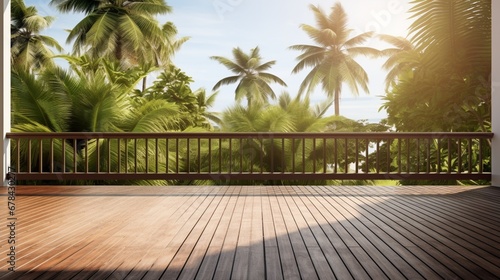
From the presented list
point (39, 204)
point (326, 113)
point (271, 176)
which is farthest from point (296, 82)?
point (39, 204)

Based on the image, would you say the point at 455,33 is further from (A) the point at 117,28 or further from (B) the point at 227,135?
(A) the point at 117,28

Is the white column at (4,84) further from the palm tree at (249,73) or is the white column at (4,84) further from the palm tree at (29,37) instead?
the palm tree at (249,73)

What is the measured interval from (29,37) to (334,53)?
64.2ft

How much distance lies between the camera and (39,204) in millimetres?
4562

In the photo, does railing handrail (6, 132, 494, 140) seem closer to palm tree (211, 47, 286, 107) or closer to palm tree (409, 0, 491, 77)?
palm tree (409, 0, 491, 77)

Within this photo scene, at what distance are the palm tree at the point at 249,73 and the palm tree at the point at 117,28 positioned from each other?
12.8 meters

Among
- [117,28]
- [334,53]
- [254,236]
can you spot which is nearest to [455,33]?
[254,236]

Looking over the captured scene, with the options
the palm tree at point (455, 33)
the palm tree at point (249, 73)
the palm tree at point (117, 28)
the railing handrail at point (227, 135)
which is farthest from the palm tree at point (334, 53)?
the railing handrail at point (227, 135)

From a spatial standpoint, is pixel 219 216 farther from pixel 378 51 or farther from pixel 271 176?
pixel 378 51

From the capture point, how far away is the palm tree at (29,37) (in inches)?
1208

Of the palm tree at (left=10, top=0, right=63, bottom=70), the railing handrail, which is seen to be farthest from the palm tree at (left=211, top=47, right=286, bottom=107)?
the railing handrail

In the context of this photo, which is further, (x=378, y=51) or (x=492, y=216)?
(x=378, y=51)

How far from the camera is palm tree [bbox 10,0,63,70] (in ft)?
101

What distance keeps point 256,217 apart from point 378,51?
26.7 metres
